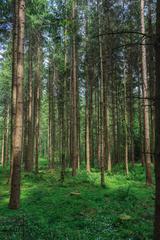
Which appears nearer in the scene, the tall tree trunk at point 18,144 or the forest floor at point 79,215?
the forest floor at point 79,215

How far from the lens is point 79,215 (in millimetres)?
9656

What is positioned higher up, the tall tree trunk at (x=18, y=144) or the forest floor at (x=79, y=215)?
the tall tree trunk at (x=18, y=144)

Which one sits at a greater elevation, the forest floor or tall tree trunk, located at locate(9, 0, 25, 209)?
tall tree trunk, located at locate(9, 0, 25, 209)

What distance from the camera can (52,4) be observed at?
2016cm

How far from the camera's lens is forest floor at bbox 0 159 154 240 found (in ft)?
25.8

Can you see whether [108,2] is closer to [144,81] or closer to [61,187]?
[144,81]

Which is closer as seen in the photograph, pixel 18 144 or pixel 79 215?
pixel 79 215

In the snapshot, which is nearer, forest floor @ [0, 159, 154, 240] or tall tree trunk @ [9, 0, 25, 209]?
forest floor @ [0, 159, 154, 240]

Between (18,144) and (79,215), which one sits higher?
(18,144)

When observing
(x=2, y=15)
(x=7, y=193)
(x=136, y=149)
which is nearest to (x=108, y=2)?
(x=2, y=15)

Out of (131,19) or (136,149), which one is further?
(136,149)

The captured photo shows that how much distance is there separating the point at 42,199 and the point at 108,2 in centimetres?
1268

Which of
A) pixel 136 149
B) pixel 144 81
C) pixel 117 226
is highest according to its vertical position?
pixel 144 81

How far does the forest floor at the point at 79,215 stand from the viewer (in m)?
7.87
